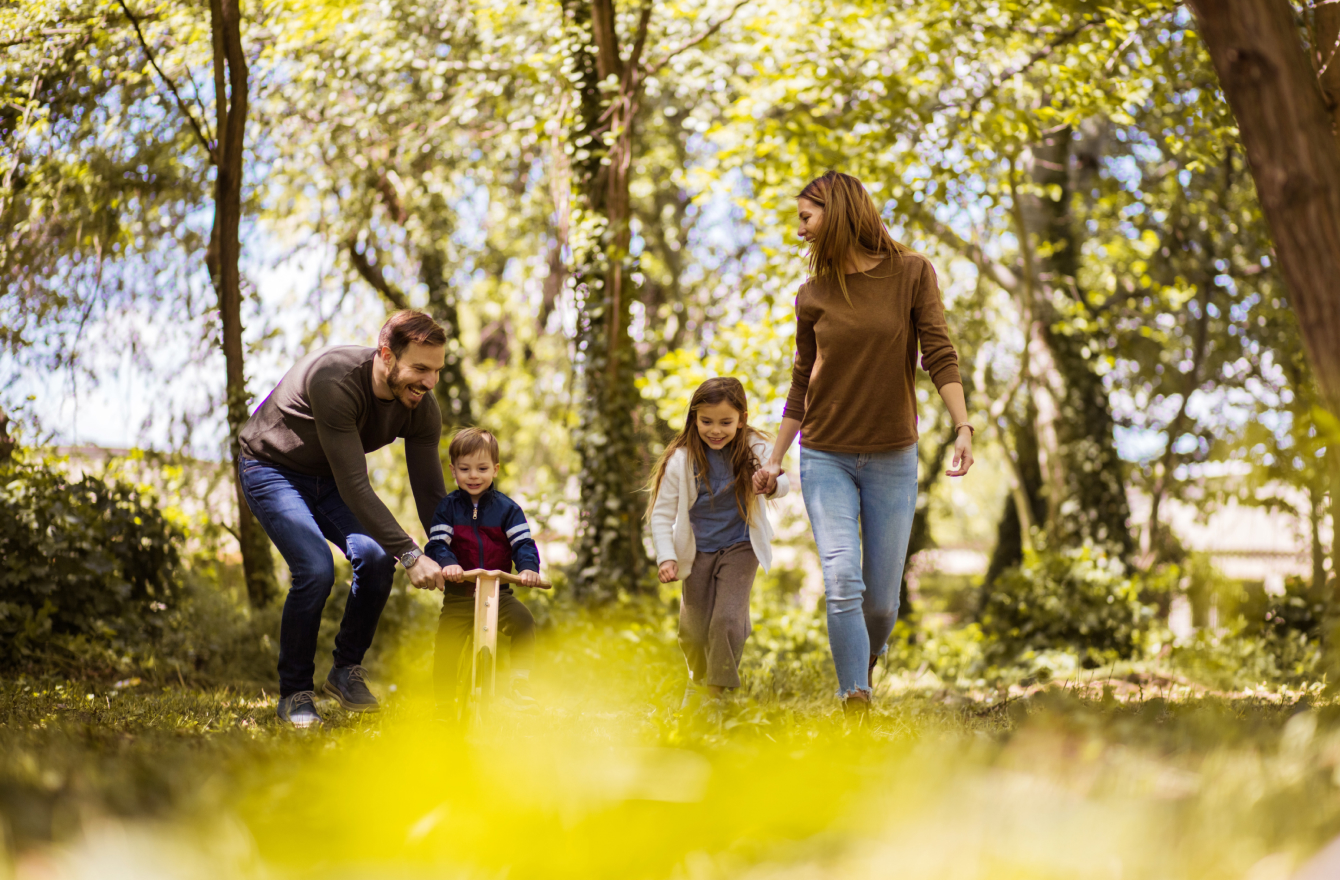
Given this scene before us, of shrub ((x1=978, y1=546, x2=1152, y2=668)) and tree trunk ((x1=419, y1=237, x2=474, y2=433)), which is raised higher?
tree trunk ((x1=419, y1=237, x2=474, y2=433))

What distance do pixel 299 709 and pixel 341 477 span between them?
36.5 inches

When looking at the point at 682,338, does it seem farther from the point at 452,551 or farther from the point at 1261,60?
the point at 1261,60

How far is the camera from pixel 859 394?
400 centimetres

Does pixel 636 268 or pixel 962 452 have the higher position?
pixel 636 268

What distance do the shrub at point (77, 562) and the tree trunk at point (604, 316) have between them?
2855 mm

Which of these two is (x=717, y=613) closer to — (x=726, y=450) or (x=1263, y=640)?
(x=726, y=450)

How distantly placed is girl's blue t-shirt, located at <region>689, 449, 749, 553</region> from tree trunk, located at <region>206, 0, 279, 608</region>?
10.9 feet

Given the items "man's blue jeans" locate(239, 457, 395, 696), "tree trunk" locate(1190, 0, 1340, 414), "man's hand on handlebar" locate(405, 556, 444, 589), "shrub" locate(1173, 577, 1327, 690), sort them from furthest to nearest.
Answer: "shrub" locate(1173, 577, 1327, 690), "man's blue jeans" locate(239, 457, 395, 696), "man's hand on handlebar" locate(405, 556, 444, 589), "tree trunk" locate(1190, 0, 1340, 414)

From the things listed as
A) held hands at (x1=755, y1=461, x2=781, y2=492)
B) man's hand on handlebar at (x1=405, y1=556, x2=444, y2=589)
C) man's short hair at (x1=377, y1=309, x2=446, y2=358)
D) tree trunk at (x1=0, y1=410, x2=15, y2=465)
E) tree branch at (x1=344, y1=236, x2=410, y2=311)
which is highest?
tree branch at (x1=344, y1=236, x2=410, y2=311)

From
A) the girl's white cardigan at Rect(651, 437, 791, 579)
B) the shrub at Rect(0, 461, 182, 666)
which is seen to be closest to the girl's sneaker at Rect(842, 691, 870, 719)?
the girl's white cardigan at Rect(651, 437, 791, 579)

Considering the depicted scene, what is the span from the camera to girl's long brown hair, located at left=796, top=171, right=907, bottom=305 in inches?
157

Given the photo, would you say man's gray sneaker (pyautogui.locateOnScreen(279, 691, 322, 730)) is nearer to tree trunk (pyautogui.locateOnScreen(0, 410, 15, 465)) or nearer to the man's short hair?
the man's short hair

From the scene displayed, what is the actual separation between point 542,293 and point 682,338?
7.33 ft

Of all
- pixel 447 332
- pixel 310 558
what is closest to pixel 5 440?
pixel 310 558
